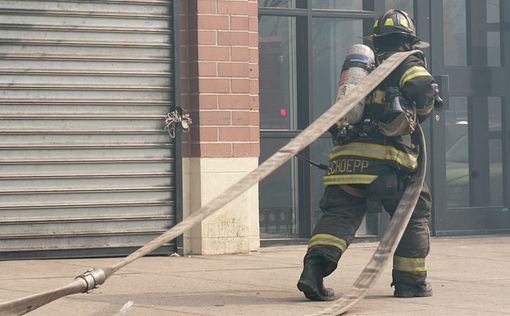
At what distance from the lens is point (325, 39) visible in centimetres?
1222

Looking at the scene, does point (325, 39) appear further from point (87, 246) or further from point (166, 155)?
point (87, 246)

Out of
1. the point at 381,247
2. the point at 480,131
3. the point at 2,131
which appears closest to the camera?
the point at 381,247

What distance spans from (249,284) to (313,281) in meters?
1.17

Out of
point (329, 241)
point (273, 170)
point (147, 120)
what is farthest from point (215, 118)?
point (273, 170)

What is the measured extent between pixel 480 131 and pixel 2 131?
550cm

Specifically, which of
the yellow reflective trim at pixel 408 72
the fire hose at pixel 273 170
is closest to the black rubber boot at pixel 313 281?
the fire hose at pixel 273 170

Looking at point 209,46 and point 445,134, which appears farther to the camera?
point 445,134

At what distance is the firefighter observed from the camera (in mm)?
7828

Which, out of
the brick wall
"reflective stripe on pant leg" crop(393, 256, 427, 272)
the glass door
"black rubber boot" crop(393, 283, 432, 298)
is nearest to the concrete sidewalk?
"black rubber boot" crop(393, 283, 432, 298)

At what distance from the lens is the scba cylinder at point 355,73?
785cm

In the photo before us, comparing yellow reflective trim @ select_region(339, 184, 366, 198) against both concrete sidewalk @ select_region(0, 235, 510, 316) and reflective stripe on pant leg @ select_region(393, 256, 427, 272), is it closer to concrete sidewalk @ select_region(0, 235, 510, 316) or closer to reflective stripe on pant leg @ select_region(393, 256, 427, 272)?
reflective stripe on pant leg @ select_region(393, 256, 427, 272)

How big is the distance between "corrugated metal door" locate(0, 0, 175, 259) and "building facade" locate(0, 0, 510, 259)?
0.01 m

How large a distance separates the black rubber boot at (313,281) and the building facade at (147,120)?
3210 mm

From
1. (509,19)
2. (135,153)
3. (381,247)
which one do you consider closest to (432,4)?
(509,19)
